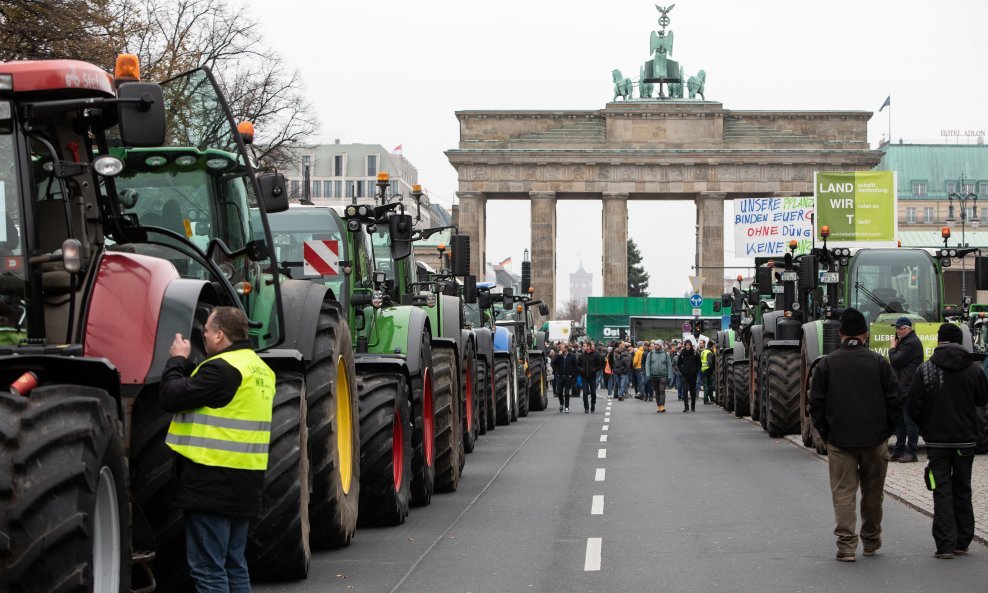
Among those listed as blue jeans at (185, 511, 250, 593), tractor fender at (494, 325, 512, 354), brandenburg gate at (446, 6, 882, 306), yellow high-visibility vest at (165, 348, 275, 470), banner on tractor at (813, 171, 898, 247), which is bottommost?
blue jeans at (185, 511, 250, 593)

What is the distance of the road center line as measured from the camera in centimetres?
1056

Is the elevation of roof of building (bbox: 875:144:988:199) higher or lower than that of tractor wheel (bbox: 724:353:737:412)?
A: higher

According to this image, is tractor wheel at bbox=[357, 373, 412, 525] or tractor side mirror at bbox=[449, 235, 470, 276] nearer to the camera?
tractor wheel at bbox=[357, 373, 412, 525]

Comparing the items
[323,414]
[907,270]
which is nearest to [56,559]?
[323,414]

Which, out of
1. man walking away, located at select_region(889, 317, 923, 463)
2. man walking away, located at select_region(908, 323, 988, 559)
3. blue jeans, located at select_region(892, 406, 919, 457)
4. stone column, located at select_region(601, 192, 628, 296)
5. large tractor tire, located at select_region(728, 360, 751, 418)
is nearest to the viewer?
man walking away, located at select_region(908, 323, 988, 559)

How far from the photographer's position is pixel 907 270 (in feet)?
70.6

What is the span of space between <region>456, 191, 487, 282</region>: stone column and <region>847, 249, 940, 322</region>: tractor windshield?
2765 inches

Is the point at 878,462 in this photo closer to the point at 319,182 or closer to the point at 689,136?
the point at 689,136

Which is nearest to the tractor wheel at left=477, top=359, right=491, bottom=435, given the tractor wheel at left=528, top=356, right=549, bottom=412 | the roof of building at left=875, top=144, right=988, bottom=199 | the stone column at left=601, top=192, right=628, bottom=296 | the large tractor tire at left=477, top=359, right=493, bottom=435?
the large tractor tire at left=477, top=359, right=493, bottom=435

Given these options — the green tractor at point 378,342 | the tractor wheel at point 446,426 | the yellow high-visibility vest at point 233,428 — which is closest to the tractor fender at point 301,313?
the green tractor at point 378,342

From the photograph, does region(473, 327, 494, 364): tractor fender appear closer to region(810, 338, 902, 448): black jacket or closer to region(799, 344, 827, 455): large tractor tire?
region(799, 344, 827, 455): large tractor tire

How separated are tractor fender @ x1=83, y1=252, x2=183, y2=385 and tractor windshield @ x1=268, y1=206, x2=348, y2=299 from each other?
6.22m

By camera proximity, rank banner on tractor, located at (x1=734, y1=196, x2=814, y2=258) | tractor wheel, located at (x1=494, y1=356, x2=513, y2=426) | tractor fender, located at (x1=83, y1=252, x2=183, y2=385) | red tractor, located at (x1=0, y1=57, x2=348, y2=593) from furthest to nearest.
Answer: banner on tractor, located at (x1=734, y1=196, x2=814, y2=258), tractor wheel, located at (x1=494, y1=356, x2=513, y2=426), tractor fender, located at (x1=83, y1=252, x2=183, y2=385), red tractor, located at (x1=0, y1=57, x2=348, y2=593)

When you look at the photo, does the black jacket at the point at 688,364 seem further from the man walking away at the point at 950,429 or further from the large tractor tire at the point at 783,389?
the man walking away at the point at 950,429
